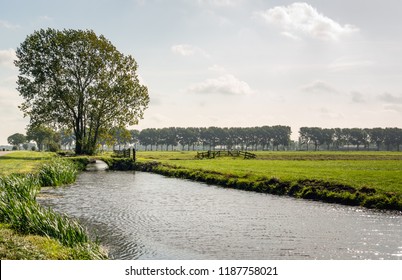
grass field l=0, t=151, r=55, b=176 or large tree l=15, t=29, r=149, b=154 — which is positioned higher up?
large tree l=15, t=29, r=149, b=154

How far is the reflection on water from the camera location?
13.5 meters

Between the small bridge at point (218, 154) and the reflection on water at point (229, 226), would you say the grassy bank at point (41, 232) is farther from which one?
the small bridge at point (218, 154)

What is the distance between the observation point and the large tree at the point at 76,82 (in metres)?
64.8

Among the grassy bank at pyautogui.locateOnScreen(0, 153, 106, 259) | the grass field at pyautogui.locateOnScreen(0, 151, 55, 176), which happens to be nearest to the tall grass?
the grass field at pyautogui.locateOnScreen(0, 151, 55, 176)

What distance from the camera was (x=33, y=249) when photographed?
433 inches

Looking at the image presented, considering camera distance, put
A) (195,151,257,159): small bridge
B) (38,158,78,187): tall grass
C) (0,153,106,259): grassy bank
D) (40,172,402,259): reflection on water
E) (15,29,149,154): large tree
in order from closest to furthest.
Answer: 1. (0,153,106,259): grassy bank
2. (40,172,402,259): reflection on water
3. (38,158,78,187): tall grass
4. (15,29,149,154): large tree
5. (195,151,257,159): small bridge

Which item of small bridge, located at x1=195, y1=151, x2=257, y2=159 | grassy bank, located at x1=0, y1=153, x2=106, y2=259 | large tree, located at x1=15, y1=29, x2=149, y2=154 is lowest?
grassy bank, located at x1=0, y1=153, x2=106, y2=259

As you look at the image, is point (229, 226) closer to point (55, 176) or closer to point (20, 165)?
point (55, 176)

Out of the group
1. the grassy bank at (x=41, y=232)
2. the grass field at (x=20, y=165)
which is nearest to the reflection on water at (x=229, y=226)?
the grassy bank at (x=41, y=232)

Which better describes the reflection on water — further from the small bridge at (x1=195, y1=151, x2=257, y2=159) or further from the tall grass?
the small bridge at (x1=195, y1=151, x2=257, y2=159)

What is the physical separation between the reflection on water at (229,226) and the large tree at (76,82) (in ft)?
138

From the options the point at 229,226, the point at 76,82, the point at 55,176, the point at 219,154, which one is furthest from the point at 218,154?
Answer: the point at 229,226

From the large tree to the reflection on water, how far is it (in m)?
41.9
